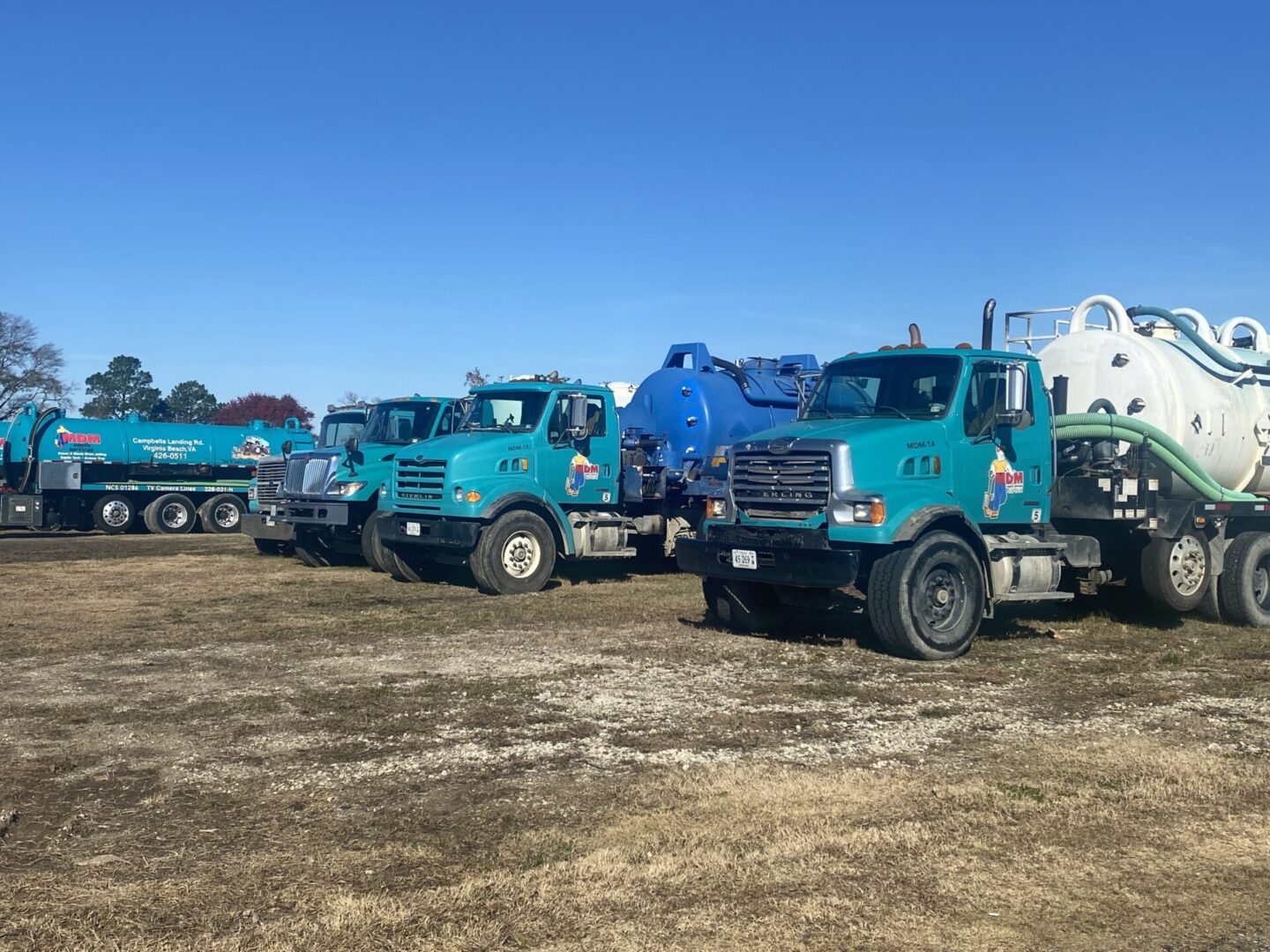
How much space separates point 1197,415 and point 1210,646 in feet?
8.35

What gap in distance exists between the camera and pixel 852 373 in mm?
Answer: 11391

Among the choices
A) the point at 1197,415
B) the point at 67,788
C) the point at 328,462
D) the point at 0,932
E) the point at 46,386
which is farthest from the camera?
the point at 46,386

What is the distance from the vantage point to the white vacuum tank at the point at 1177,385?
12141 millimetres

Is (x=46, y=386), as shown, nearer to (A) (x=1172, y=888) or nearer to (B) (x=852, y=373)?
(B) (x=852, y=373)

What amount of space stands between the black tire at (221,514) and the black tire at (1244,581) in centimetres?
2353

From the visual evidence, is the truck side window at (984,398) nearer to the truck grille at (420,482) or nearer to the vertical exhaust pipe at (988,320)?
the vertical exhaust pipe at (988,320)

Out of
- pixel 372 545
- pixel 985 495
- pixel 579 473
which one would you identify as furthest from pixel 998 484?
pixel 372 545

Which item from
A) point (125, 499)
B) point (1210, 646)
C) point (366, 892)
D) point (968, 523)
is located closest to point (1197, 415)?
point (1210, 646)

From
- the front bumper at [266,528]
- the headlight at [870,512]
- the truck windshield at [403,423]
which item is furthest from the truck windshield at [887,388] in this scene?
the front bumper at [266,528]

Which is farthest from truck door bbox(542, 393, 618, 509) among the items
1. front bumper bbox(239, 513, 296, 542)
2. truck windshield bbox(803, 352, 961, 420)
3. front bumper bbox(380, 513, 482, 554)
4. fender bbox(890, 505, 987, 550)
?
fender bbox(890, 505, 987, 550)

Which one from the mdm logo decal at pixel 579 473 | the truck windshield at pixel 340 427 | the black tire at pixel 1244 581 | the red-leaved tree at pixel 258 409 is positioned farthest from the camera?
the red-leaved tree at pixel 258 409

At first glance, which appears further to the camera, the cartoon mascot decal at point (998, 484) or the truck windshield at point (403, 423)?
the truck windshield at point (403, 423)

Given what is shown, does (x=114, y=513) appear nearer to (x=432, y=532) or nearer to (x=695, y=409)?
(x=432, y=532)

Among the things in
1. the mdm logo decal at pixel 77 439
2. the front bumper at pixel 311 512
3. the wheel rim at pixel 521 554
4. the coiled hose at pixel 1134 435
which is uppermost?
the mdm logo decal at pixel 77 439
